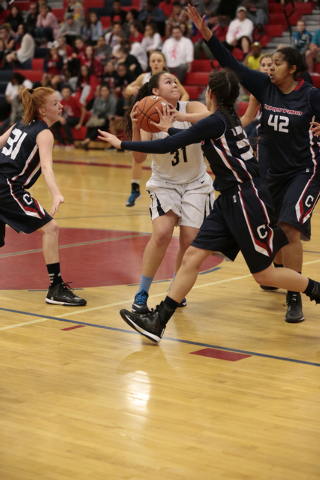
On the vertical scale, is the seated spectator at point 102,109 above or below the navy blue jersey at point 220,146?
below

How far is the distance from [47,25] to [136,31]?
13.0 ft

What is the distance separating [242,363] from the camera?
12.5ft

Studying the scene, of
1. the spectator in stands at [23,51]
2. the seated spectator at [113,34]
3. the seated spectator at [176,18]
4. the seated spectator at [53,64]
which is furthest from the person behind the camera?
the spectator in stands at [23,51]

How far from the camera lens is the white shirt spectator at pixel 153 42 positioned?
1699 centimetres

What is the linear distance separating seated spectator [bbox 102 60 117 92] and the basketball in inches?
509

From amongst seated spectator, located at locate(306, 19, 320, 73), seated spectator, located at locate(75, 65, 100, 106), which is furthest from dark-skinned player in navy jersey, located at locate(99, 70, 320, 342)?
seated spectator, located at locate(75, 65, 100, 106)

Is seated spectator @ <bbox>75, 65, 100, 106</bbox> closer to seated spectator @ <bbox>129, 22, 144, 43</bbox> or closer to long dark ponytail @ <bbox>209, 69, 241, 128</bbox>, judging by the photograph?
seated spectator @ <bbox>129, 22, 144, 43</bbox>

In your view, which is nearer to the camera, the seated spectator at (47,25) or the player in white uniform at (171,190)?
the player in white uniform at (171,190)

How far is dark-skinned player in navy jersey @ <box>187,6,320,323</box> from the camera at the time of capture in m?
4.66

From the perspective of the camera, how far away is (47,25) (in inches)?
802

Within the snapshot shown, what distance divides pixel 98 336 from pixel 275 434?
1679 mm

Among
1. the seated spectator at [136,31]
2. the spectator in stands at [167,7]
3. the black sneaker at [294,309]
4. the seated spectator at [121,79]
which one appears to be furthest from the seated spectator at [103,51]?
the black sneaker at [294,309]

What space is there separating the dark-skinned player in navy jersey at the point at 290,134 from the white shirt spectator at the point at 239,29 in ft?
37.5

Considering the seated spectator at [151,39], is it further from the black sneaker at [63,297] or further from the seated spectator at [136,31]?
the black sneaker at [63,297]
